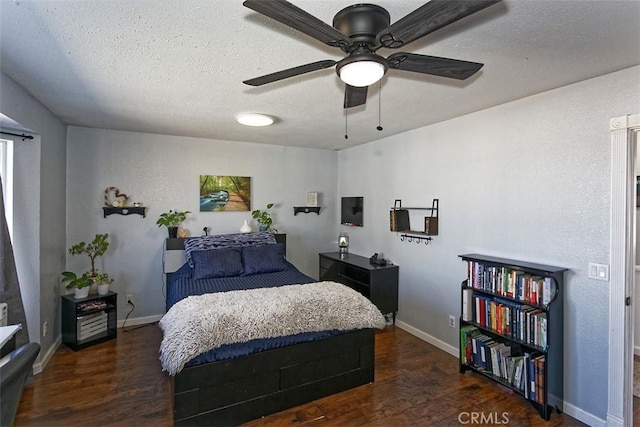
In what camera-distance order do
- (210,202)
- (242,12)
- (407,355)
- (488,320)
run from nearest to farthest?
1. (242,12)
2. (488,320)
3. (407,355)
4. (210,202)

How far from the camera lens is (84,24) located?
5.39 feet

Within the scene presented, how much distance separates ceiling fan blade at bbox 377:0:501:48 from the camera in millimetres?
1157

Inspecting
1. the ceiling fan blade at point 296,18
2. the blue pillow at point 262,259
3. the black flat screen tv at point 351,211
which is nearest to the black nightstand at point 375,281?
the black flat screen tv at point 351,211

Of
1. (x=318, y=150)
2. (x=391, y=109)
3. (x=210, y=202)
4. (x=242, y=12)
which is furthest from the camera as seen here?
(x=318, y=150)

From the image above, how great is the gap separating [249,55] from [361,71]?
0.82 metres

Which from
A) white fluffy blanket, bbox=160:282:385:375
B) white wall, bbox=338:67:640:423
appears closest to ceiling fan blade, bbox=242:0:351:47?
white fluffy blanket, bbox=160:282:385:375

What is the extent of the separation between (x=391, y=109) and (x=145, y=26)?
6.77ft

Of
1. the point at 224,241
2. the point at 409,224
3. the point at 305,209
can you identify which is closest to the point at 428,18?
the point at 409,224

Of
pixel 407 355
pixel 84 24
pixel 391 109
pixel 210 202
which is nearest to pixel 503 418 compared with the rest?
pixel 407 355

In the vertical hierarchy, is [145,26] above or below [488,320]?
above

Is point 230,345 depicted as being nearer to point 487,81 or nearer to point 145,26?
point 145,26

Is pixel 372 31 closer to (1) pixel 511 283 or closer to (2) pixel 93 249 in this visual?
(1) pixel 511 283

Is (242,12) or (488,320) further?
(488,320)

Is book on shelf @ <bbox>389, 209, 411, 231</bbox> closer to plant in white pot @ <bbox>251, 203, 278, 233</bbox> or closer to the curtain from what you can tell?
plant in white pot @ <bbox>251, 203, 278, 233</bbox>
